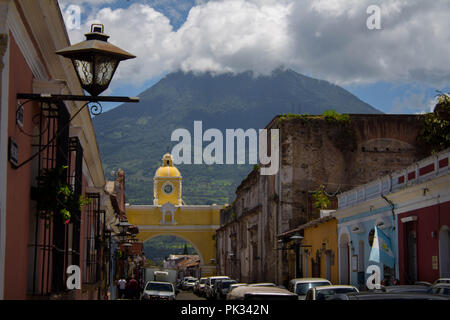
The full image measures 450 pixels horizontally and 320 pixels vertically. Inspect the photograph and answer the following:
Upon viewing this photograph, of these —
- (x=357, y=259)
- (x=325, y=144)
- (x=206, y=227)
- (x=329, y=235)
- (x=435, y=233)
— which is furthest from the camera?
(x=206, y=227)

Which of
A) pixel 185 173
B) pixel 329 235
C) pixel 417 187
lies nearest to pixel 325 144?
pixel 329 235

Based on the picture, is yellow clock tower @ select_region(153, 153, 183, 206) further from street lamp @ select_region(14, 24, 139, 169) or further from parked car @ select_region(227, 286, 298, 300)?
street lamp @ select_region(14, 24, 139, 169)

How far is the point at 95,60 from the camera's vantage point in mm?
7586

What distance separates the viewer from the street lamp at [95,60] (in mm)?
7555

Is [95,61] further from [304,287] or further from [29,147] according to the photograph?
[304,287]

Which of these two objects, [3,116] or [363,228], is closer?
[3,116]

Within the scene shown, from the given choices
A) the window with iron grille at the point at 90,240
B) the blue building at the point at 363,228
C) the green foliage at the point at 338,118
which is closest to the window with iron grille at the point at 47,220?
the window with iron grille at the point at 90,240

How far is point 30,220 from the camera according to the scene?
9.97 m

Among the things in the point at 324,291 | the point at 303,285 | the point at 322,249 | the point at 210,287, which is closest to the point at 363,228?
the point at 303,285

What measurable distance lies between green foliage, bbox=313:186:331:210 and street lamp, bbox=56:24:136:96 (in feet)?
91.5

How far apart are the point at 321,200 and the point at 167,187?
46.1m
